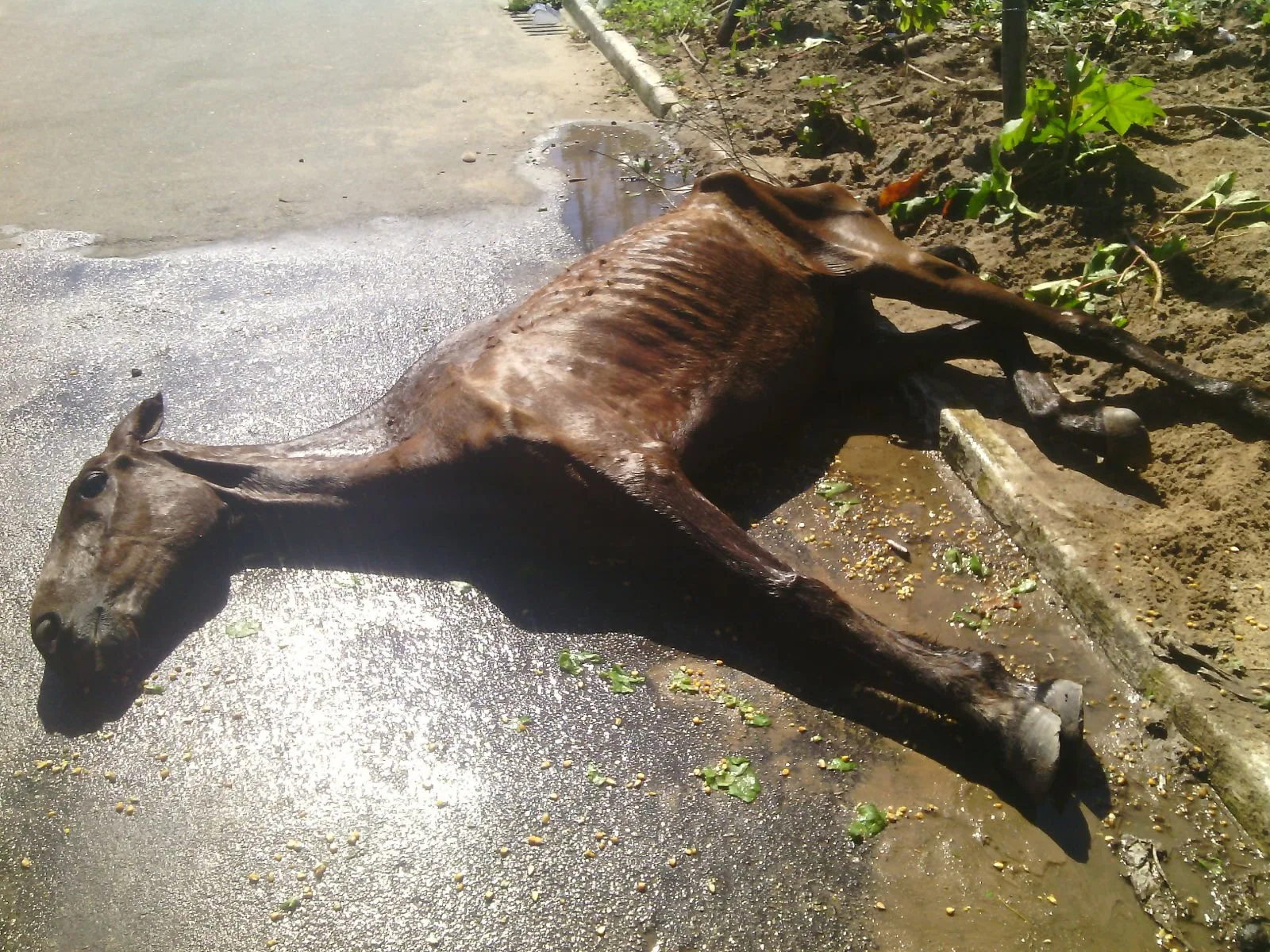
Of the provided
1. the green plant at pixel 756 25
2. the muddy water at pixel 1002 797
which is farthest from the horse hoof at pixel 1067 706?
the green plant at pixel 756 25

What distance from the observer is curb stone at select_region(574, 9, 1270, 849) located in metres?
2.89

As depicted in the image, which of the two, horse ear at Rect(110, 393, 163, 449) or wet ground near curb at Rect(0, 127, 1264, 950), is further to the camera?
horse ear at Rect(110, 393, 163, 449)

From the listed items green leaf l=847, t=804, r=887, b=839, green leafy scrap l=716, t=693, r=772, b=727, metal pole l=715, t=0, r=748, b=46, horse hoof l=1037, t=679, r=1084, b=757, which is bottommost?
metal pole l=715, t=0, r=748, b=46

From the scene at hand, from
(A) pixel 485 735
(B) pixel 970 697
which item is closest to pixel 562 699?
(A) pixel 485 735

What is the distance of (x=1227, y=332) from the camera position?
452cm

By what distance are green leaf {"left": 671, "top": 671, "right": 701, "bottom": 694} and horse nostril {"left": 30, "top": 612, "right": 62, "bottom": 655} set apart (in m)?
2.16

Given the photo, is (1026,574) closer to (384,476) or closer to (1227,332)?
(1227,332)

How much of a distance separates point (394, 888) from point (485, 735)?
0.61 meters

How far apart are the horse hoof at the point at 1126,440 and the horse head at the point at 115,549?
11.9ft

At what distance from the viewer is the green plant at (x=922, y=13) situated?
779 cm

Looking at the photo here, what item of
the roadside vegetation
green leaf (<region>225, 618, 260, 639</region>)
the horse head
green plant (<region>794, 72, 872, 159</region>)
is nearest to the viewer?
the horse head

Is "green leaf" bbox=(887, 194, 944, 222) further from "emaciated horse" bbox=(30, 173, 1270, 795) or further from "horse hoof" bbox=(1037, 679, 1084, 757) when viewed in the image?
"horse hoof" bbox=(1037, 679, 1084, 757)

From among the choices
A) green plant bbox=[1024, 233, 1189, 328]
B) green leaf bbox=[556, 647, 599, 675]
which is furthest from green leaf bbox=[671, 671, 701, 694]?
green plant bbox=[1024, 233, 1189, 328]

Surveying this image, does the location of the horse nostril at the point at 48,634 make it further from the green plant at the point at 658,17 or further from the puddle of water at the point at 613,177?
the green plant at the point at 658,17
